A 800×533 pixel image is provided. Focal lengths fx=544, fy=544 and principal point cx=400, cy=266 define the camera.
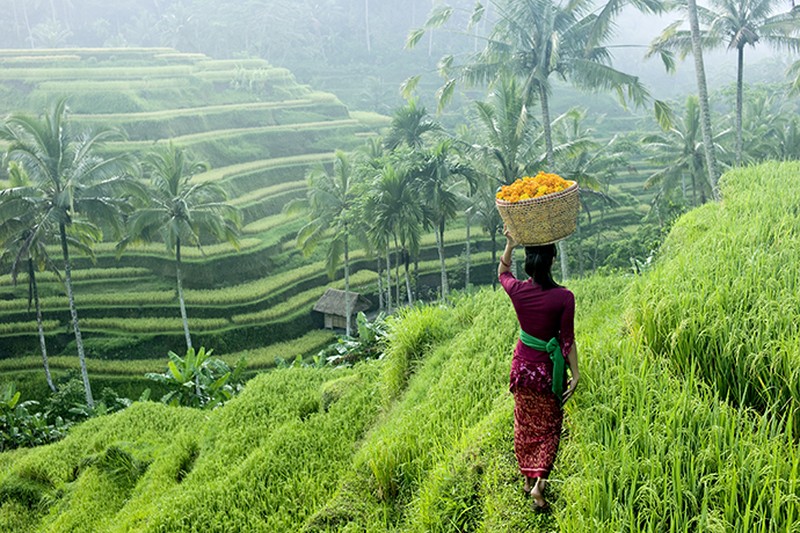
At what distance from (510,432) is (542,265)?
44.5 inches

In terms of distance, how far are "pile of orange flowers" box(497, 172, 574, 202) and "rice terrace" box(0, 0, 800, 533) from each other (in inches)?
0.7

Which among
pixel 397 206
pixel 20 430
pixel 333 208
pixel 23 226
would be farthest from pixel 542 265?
pixel 333 208

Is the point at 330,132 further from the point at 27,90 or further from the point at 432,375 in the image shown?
the point at 432,375

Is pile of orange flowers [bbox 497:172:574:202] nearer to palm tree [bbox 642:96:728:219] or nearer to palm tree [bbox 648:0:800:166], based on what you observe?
palm tree [bbox 648:0:800:166]

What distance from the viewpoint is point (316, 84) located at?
54.0m

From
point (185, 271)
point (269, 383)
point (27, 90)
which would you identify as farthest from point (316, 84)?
point (269, 383)

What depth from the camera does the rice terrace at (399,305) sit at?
2705mm

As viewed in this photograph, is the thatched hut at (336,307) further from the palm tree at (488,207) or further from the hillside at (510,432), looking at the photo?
the hillside at (510,432)

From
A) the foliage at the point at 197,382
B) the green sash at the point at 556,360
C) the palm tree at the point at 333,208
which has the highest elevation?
the green sash at the point at 556,360

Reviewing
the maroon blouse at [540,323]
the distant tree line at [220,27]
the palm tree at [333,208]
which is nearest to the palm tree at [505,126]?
the palm tree at [333,208]

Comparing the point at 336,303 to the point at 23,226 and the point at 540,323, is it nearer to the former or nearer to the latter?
the point at 23,226

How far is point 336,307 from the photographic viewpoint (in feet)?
63.8

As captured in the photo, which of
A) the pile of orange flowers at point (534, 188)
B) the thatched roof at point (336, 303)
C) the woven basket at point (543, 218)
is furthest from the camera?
the thatched roof at point (336, 303)

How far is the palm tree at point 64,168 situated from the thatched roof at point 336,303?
7497 millimetres
